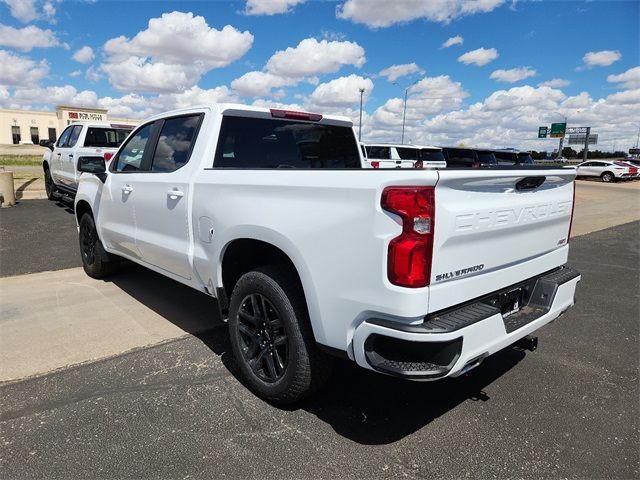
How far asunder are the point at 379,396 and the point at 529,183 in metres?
1.70

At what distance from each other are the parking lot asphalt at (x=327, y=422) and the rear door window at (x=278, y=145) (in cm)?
162

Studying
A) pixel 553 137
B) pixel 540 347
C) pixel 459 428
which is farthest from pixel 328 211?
pixel 553 137

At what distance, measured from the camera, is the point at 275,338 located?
2.97 meters

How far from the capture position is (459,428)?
9.41 feet

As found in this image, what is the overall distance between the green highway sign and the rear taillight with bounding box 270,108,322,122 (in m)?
70.9

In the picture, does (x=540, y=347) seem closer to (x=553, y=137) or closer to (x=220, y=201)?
(x=220, y=201)

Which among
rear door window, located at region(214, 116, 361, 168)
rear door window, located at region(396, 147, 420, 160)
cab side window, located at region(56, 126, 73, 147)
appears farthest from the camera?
rear door window, located at region(396, 147, 420, 160)

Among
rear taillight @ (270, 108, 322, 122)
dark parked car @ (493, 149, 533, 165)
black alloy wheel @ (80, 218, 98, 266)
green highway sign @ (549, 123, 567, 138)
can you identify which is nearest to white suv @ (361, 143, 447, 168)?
dark parked car @ (493, 149, 533, 165)

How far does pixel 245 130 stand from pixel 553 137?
75281 millimetres

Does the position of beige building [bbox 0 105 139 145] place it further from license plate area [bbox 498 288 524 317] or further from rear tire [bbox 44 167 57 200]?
license plate area [bbox 498 288 524 317]

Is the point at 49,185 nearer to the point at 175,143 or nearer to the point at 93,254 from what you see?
the point at 93,254

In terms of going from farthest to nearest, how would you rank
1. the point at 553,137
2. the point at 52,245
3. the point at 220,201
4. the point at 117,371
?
1. the point at 553,137
2. the point at 52,245
3. the point at 117,371
4. the point at 220,201

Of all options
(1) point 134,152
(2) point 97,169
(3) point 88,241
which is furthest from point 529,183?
(3) point 88,241

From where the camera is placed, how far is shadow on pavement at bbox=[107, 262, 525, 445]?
2.89 metres
